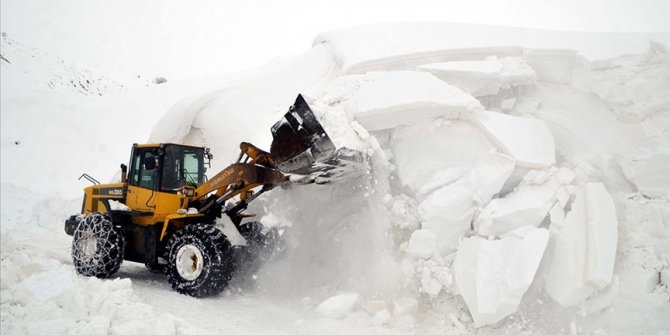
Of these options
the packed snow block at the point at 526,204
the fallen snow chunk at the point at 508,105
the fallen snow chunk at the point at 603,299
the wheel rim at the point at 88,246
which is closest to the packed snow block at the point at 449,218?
the packed snow block at the point at 526,204

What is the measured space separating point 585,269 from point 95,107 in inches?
574

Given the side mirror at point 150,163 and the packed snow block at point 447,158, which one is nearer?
the packed snow block at point 447,158

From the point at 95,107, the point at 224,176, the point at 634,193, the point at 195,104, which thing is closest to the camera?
the point at 634,193

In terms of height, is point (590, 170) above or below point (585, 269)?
above

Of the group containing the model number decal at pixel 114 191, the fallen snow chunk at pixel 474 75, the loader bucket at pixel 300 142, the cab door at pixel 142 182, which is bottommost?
the model number decal at pixel 114 191

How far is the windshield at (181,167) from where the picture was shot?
558 centimetres

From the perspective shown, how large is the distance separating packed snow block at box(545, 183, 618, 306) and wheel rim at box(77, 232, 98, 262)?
5465 millimetres

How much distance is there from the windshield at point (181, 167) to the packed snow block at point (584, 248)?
4663mm

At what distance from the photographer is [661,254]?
13.1 ft

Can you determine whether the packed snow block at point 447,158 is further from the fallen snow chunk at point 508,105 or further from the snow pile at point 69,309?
the snow pile at point 69,309

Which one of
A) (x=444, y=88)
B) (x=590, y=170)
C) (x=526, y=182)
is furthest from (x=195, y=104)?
(x=590, y=170)

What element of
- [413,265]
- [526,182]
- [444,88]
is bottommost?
[413,265]

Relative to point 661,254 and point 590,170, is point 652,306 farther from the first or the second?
point 590,170

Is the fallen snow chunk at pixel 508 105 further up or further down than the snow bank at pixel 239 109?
further up
